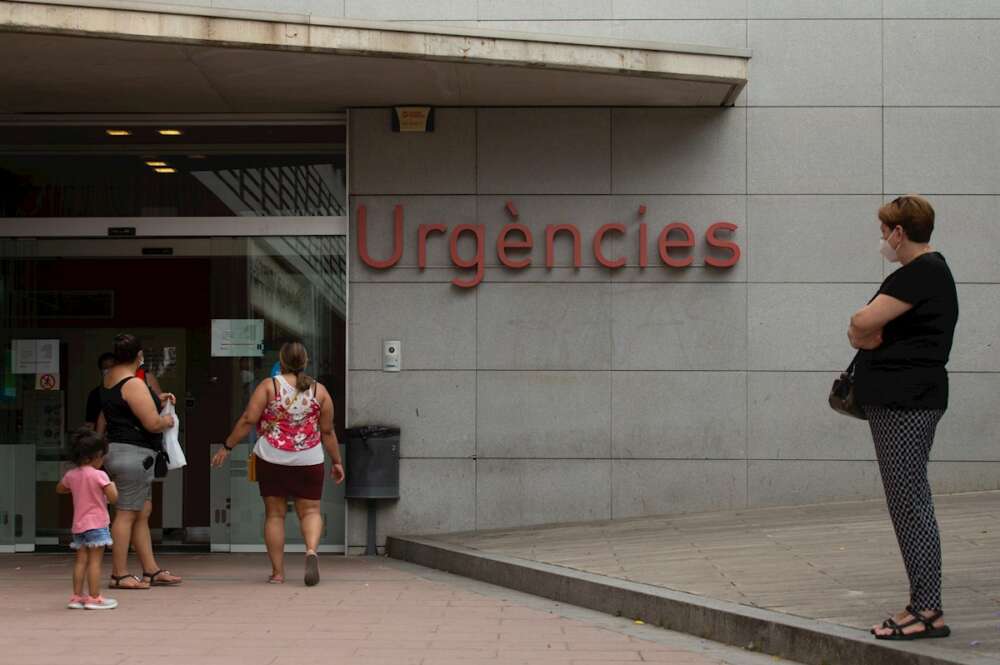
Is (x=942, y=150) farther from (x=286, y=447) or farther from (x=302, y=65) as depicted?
(x=286, y=447)

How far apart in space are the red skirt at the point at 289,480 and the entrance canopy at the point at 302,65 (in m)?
2.99

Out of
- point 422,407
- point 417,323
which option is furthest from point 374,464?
point 417,323

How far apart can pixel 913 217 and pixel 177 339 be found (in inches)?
302

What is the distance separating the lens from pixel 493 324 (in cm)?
1117

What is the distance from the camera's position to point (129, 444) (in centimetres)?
874

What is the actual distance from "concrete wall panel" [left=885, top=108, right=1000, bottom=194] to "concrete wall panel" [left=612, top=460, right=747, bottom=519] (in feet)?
9.21

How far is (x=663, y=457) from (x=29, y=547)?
18.7 feet

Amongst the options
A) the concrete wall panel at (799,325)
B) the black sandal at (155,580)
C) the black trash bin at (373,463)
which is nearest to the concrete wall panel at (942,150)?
the concrete wall panel at (799,325)

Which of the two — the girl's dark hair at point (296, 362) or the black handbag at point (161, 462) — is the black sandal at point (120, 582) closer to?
the black handbag at point (161, 462)

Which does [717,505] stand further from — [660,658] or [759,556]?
[660,658]

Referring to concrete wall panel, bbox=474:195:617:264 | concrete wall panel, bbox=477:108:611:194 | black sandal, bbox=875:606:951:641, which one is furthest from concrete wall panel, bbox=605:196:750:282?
black sandal, bbox=875:606:951:641

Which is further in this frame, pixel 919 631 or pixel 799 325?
pixel 799 325

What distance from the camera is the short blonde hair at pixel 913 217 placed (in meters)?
5.74

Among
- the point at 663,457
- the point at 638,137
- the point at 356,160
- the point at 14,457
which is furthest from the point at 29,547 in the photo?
the point at 638,137
